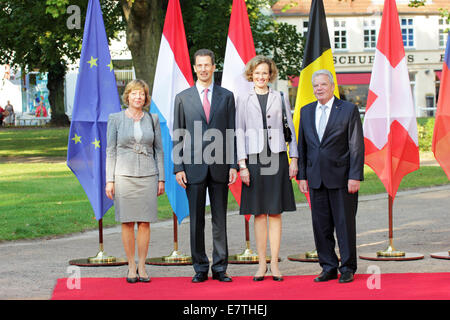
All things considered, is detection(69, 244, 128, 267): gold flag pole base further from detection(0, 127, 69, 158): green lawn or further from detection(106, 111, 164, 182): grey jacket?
detection(0, 127, 69, 158): green lawn

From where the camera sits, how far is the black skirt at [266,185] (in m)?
8.05

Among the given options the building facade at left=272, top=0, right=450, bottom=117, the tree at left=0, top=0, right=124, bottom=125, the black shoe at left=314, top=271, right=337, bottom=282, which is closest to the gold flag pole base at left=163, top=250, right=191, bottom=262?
the black shoe at left=314, top=271, right=337, bottom=282

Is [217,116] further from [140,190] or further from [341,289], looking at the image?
[341,289]

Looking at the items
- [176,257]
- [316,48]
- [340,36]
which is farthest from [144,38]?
[340,36]

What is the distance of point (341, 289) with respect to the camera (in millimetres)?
7379

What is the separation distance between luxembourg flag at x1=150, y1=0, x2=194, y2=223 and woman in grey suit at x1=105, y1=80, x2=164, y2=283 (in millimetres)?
1440

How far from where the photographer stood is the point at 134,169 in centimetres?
818

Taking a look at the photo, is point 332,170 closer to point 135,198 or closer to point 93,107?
point 135,198

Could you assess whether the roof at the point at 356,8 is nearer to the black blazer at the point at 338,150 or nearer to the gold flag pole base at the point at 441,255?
the gold flag pole base at the point at 441,255

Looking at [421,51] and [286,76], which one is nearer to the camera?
[286,76]

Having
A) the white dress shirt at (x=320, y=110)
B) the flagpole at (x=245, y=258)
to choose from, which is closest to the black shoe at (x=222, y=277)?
the flagpole at (x=245, y=258)

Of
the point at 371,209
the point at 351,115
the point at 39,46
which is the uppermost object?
the point at 39,46

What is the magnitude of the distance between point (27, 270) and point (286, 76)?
94.7 ft
